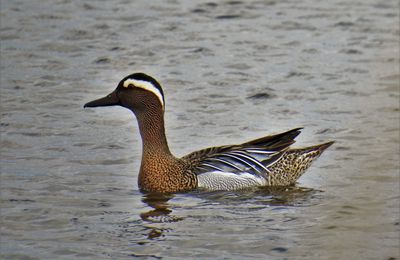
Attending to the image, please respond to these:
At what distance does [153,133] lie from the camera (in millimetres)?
11703

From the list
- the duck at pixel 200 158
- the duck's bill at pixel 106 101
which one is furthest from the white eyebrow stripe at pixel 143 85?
the duck's bill at pixel 106 101

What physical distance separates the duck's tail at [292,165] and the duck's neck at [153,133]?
0.98 meters

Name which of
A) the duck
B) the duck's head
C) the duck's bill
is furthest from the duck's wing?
the duck's bill

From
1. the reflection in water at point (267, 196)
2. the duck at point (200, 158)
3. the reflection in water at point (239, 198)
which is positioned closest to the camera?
the reflection in water at point (239, 198)

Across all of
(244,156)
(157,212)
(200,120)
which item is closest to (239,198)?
(244,156)

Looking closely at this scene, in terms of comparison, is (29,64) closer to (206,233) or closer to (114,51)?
(114,51)

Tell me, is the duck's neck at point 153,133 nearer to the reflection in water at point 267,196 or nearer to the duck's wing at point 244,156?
the duck's wing at point 244,156

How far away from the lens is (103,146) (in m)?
12.4

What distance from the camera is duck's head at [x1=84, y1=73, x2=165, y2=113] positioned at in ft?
37.9

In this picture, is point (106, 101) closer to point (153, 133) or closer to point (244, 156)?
point (153, 133)

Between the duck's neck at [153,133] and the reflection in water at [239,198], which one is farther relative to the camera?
the duck's neck at [153,133]

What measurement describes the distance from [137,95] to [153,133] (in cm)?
38

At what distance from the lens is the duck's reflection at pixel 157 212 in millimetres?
10000

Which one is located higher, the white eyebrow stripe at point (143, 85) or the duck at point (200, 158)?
the white eyebrow stripe at point (143, 85)
